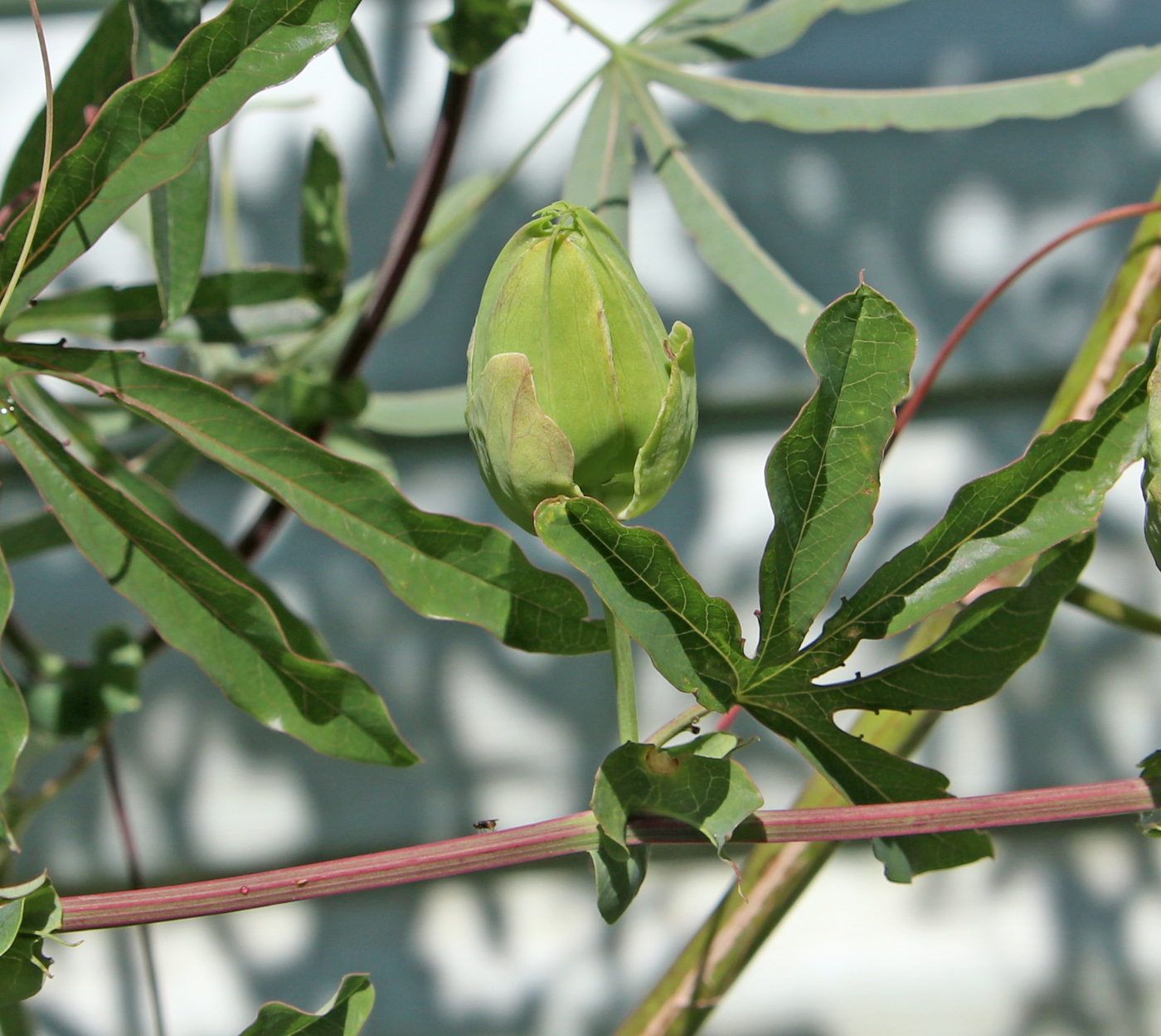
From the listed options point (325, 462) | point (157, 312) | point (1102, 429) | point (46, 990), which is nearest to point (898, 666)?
point (1102, 429)

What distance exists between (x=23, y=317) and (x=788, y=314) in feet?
1.25

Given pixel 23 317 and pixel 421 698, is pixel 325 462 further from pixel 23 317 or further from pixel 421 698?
pixel 421 698

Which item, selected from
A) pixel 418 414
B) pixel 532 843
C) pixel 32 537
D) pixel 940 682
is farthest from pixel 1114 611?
pixel 32 537

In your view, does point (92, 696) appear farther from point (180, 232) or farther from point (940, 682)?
point (940, 682)

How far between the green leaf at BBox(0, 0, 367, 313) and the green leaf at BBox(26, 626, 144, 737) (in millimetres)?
257

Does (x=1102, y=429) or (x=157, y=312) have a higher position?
(x=157, y=312)

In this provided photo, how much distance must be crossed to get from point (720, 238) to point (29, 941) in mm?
406

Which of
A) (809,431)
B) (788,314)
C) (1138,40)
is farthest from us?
(1138,40)

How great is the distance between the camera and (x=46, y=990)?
34.1 inches

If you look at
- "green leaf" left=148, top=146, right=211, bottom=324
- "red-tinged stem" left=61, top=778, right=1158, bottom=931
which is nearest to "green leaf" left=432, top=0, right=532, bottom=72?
"green leaf" left=148, top=146, right=211, bottom=324

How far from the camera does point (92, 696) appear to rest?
0.53m

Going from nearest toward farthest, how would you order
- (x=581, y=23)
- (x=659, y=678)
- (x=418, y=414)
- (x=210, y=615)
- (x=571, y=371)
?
1. (x=571, y=371)
2. (x=210, y=615)
3. (x=581, y=23)
4. (x=418, y=414)
5. (x=659, y=678)

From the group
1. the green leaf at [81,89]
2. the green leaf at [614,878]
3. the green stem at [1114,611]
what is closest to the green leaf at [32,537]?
the green leaf at [81,89]

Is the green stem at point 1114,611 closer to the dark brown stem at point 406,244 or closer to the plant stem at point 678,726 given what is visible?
the plant stem at point 678,726
